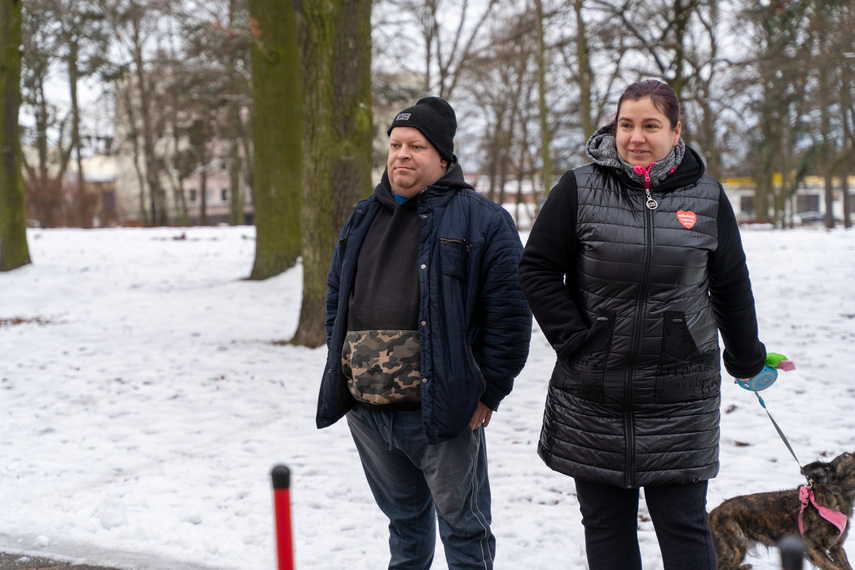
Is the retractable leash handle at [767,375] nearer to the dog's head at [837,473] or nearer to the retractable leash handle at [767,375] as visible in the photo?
the retractable leash handle at [767,375]

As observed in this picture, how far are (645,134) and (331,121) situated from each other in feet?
18.5

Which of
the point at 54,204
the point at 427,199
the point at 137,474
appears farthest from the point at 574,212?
the point at 54,204

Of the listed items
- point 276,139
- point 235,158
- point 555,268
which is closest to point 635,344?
point 555,268

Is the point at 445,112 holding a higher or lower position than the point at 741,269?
higher

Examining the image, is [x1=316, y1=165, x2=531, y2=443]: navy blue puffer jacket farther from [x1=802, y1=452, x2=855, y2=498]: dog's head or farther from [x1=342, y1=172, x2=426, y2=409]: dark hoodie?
[x1=802, y1=452, x2=855, y2=498]: dog's head

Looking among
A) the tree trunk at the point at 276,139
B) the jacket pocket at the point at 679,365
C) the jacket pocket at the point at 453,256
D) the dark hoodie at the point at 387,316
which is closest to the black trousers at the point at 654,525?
the jacket pocket at the point at 679,365

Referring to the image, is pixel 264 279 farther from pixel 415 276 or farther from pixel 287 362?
pixel 415 276

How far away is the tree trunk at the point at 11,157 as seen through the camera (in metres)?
14.6

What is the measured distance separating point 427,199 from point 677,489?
1.30 metres

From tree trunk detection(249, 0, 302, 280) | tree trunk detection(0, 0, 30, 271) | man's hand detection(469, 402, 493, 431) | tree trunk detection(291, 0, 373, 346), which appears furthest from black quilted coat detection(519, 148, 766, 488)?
tree trunk detection(0, 0, 30, 271)

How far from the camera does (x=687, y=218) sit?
2416 millimetres

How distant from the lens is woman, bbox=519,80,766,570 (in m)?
2.40

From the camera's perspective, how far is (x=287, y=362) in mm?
8125

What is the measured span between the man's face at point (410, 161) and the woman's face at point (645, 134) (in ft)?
2.30
